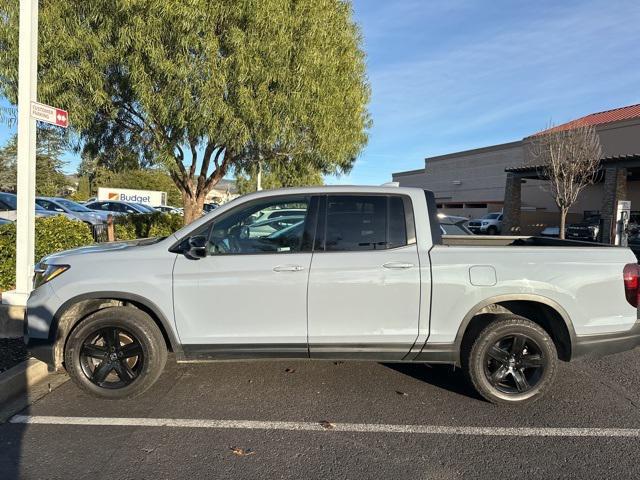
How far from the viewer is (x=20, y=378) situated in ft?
13.5

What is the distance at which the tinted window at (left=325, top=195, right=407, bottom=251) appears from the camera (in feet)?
12.6

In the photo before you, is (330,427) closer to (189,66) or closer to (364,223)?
(364,223)

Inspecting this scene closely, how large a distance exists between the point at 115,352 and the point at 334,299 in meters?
1.88

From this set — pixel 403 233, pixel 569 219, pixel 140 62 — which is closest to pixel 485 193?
pixel 569 219

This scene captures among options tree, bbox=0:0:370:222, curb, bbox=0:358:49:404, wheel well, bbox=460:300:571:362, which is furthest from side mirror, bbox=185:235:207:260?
tree, bbox=0:0:370:222

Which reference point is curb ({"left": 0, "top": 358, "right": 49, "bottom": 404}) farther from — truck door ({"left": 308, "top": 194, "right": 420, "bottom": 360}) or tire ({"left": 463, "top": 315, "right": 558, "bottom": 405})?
tire ({"left": 463, "top": 315, "right": 558, "bottom": 405})

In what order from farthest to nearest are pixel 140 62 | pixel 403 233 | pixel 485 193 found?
1. pixel 485 193
2. pixel 140 62
3. pixel 403 233

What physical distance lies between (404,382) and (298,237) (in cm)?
174

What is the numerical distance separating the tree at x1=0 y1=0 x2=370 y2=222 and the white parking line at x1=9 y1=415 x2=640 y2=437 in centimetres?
601

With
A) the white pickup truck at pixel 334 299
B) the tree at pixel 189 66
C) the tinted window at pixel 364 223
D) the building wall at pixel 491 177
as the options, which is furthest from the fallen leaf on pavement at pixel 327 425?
the building wall at pixel 491 177

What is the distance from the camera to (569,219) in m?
30.0

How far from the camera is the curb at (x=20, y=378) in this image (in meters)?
3.90

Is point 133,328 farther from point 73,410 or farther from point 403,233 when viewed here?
point 403,233

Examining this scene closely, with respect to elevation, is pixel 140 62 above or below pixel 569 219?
above
